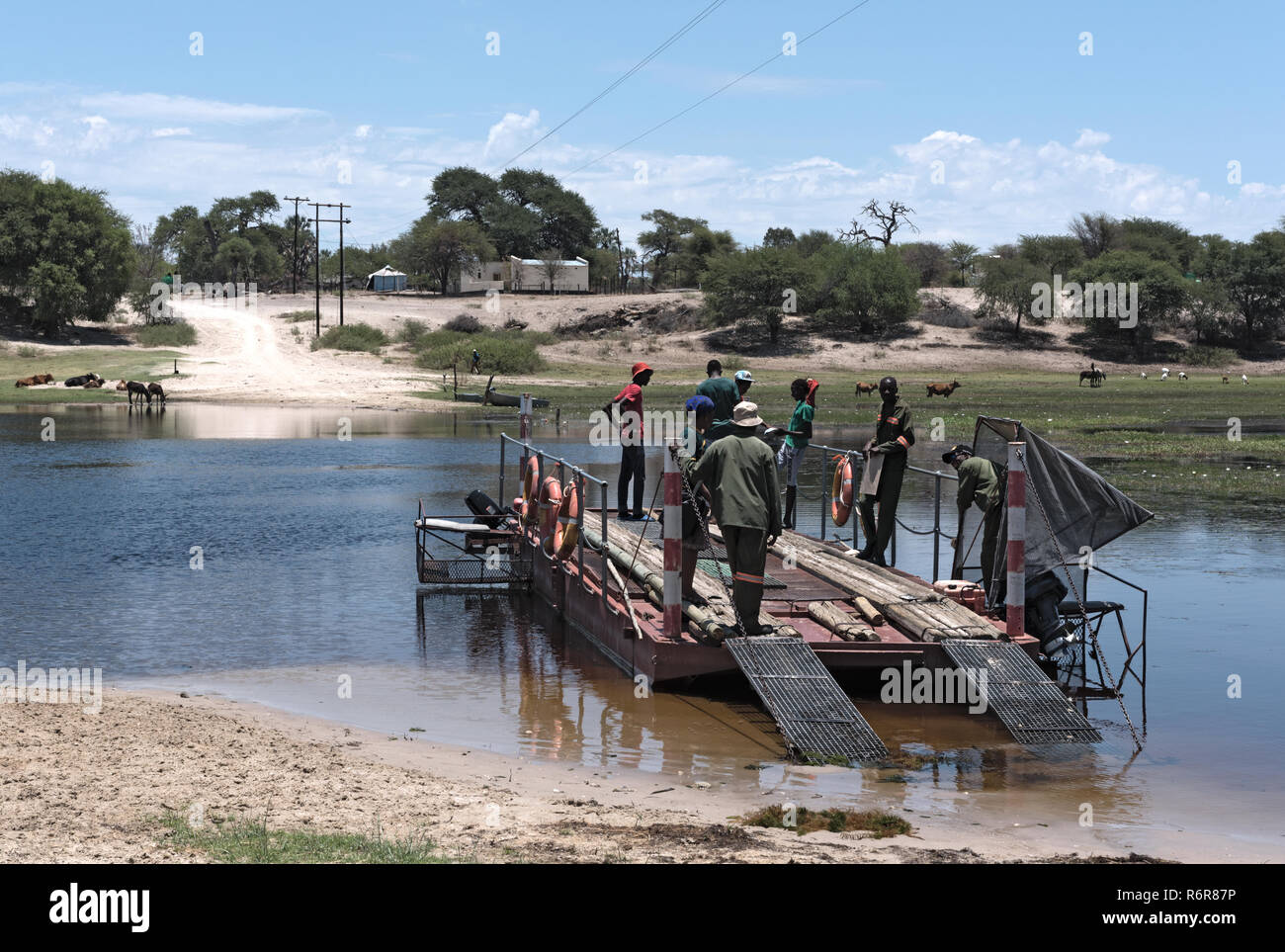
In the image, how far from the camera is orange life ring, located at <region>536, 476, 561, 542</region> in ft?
47.3

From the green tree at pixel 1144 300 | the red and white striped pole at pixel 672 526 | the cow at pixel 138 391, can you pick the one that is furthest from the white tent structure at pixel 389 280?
the red and white striped pole at pixel 672 526

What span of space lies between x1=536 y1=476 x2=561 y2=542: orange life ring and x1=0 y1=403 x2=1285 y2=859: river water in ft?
3.22

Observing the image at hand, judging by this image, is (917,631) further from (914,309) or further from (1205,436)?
(914,309)

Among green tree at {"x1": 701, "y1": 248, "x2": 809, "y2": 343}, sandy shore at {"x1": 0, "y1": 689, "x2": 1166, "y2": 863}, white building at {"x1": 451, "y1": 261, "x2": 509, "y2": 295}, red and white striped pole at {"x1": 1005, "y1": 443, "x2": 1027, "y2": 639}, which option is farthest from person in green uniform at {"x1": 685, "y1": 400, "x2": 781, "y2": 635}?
white building at {"x1": 451, "y1": 261, "x2": 509, "y2": 295}

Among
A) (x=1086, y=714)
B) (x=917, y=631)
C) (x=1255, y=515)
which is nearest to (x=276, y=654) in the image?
(x=917, y=631)

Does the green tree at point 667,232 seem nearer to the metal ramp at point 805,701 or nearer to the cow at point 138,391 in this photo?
the cow at point 138,391

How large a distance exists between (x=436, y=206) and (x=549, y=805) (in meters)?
124

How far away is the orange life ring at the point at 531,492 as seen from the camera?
609 inches

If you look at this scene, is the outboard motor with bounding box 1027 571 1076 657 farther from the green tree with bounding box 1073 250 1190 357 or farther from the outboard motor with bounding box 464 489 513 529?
the green tree with bounding box 1073 250 1190 357

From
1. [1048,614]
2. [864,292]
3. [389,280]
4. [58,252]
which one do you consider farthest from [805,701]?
[389,280]

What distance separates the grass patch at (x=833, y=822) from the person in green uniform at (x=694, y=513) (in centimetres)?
353

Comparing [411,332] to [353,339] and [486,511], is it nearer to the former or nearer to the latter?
[353,339]

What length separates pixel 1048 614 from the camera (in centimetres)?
1112
